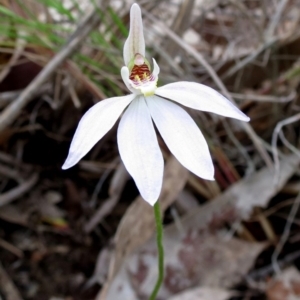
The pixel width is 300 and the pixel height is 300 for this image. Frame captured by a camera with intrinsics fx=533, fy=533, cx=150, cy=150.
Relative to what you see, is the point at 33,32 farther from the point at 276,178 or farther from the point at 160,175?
the point at 160,175

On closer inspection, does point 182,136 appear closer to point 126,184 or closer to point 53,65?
point 53,65

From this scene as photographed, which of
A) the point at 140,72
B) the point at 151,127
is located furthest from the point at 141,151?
the point at 140,72

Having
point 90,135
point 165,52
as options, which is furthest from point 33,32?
point 90,135

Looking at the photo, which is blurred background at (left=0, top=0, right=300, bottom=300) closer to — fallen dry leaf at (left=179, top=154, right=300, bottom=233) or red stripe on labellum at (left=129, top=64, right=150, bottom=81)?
fallen dry leaf at (left=179, top=154, right=300, bottom=233)

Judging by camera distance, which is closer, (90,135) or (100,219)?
(90,135)

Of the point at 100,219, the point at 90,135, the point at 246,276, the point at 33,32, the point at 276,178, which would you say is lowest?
the point at 246,276

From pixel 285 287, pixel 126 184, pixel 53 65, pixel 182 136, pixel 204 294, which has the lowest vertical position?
pixel 285 287
